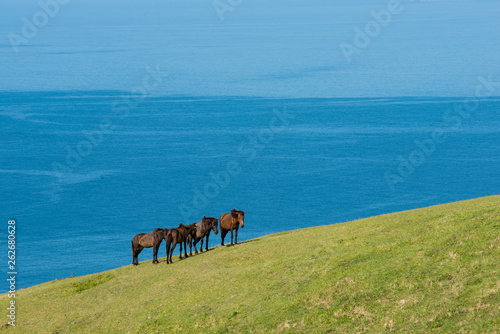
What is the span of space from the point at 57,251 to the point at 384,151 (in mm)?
104546

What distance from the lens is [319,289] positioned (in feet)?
70.4

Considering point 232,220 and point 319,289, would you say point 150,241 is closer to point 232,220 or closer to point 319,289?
point 232,220

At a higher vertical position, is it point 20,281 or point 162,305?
point 20,281

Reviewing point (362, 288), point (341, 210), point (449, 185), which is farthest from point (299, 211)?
point (362, 288)

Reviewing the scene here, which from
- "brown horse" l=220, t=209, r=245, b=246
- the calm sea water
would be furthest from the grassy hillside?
the calm sea water

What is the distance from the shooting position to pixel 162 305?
24.5 metres

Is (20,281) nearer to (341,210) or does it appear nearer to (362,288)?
(341,210)

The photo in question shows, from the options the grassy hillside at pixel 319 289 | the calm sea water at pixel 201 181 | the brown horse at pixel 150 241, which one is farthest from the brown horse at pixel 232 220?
the calm sea water at pixel 201 181

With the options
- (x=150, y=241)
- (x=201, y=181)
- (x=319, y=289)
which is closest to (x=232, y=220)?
(x=150, y=241)

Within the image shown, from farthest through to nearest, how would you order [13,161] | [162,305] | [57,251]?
[13,161] < [57,251] < [162,305]

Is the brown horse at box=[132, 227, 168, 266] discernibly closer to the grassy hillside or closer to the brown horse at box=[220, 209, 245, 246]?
the grassy hillside

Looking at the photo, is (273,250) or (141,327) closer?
(141,327)

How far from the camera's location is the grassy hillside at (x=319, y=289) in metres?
18.5

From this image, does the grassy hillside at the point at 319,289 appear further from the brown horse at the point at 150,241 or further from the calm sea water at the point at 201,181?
the calm sea water at the point at 201,181
